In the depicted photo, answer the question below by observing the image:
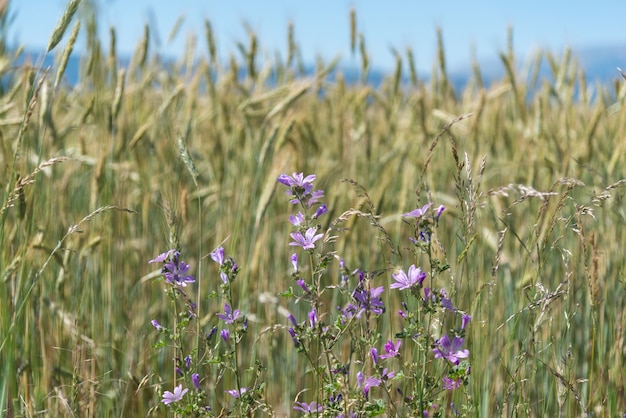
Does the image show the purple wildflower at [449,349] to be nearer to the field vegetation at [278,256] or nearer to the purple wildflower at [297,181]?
the field vegetation at [278,256]

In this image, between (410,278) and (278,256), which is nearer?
(410,278)

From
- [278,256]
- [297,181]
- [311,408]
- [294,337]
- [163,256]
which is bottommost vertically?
[278,256]

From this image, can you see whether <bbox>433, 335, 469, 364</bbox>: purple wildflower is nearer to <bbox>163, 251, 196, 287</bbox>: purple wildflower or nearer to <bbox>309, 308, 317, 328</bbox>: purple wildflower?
<bbox>309, 308, 317, 328</bbox>: purple wildflower

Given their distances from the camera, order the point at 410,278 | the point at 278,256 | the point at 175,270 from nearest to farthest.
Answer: the point at 410,278, the point at 175,270, the point at 278,256

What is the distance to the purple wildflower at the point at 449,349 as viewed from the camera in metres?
1.13

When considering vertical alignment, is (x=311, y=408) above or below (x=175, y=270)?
below

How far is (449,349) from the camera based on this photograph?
1.15m

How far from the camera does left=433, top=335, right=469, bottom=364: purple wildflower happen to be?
1126 mm

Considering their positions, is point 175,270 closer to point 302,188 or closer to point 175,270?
point 175,270

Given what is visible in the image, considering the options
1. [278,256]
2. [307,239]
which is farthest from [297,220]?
[278,256]

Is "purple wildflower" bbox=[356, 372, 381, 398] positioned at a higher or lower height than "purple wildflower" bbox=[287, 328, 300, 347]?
lower

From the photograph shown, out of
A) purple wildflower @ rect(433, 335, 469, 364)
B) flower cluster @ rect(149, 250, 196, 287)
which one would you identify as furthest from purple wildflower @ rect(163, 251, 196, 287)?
purple wildflower @ rect(433, 335, 469, 364)

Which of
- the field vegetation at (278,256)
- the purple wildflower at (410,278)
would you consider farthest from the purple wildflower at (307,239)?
the purple wildflower at (410,278)

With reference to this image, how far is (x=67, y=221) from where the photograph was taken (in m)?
2.34
